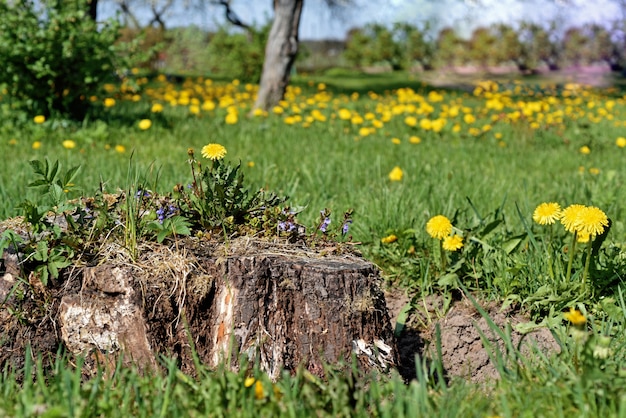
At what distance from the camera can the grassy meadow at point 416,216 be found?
1714mm

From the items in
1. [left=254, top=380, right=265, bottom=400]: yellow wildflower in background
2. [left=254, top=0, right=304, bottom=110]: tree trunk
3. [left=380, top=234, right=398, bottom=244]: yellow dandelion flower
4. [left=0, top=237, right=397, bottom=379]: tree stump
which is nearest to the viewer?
[left=254, top=380, right=265, bottom=400]: yellow wildflower in background

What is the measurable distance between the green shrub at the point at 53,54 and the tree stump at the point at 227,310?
4215 millimetres

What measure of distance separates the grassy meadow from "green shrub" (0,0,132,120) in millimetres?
295

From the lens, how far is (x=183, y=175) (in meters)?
4.36

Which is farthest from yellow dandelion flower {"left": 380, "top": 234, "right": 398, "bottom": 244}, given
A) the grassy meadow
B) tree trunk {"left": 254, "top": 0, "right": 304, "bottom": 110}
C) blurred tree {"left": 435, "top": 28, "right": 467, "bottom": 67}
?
blurred tree {"left": 435, "top": 28, "right": 467, "bottom": 67}

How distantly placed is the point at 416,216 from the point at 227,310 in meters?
1.62

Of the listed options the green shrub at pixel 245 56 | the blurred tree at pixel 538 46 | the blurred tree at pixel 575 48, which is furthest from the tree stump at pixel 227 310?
the blurred tree at pixel 575 48

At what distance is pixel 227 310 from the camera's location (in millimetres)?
2180

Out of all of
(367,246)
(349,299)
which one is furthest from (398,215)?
(349,299)

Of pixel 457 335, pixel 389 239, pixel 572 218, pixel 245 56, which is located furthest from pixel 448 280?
pixel 245 56

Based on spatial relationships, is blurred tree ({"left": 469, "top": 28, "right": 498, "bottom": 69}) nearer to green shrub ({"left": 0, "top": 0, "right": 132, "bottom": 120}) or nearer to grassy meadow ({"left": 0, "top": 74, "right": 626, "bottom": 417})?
grassy meadow ({"left": 0, "top": 74, "right": 626, "bottom": 417})

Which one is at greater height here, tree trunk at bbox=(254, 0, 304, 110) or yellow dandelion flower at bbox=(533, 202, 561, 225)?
tree trunk at bbox=(254, 0, 304, 110)

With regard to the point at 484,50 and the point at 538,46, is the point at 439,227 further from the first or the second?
the point at 484,50

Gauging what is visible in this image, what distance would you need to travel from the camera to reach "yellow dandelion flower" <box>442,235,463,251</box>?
108 inches
